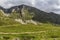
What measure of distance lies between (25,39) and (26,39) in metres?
1.19

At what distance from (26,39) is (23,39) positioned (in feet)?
8.83

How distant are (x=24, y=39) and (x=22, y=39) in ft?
7.80

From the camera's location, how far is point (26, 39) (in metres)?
167

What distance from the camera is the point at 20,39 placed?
166125 mm

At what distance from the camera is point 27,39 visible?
545 feet

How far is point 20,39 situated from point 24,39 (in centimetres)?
Answer: 370

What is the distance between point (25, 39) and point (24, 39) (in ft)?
4.07

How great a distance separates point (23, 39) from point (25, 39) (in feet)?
6.67

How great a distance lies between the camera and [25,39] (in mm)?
168125

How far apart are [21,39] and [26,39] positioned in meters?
4.78

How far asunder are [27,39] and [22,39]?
14.7 feet

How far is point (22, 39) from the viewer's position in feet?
543
